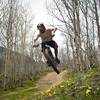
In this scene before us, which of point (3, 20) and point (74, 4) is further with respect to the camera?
point (3, 20)

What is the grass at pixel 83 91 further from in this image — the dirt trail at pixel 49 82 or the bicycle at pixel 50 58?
the dirt trail at pixel 49 82

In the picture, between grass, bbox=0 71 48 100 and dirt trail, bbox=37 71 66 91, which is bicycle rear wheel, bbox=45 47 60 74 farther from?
dirt trail, bbox=37 71 66 91

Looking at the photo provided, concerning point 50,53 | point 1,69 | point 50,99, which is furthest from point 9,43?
point 50,53

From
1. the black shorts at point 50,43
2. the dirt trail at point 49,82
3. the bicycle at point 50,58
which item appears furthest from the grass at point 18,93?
the black shorts at point 50,43

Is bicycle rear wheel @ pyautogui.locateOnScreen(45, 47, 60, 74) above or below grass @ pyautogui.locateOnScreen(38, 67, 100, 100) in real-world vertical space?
above

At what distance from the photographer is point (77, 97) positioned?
36.2 feet

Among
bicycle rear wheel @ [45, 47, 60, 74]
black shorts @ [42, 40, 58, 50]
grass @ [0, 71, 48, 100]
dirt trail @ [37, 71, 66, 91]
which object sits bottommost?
grass @ [0, 71, 48, 100]

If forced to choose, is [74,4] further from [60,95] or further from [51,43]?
[51,43]

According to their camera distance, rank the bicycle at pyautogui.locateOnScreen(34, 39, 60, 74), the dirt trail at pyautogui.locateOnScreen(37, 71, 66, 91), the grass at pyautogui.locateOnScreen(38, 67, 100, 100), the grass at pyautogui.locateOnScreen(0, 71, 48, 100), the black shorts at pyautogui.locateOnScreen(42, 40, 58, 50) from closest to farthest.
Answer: the black shorts at pyautogui.locateOnScreen(42, 40, 58, 50) → the bicycle at pyautogui.locateOnScreen(34, 39, 60, 74) → the grass at pyautogui.locateOnScreen(38, 67, 100, 100) → the grass at pyautogui.locateOnScreen(0, 71, 48, 100) → the dirt trail at pyautogui.locateOnScreen(37, 71, 66, 91)

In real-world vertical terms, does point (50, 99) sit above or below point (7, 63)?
below

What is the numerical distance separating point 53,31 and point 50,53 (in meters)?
1.16

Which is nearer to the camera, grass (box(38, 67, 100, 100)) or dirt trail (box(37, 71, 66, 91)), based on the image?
grass (box(38, 67, 100, 100))

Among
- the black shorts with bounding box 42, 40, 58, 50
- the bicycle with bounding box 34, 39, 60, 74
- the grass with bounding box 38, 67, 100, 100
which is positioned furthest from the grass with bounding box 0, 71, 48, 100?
the black shorts with bounding box 42, 40, 58, 50

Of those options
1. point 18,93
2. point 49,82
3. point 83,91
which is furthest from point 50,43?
point 49,82
